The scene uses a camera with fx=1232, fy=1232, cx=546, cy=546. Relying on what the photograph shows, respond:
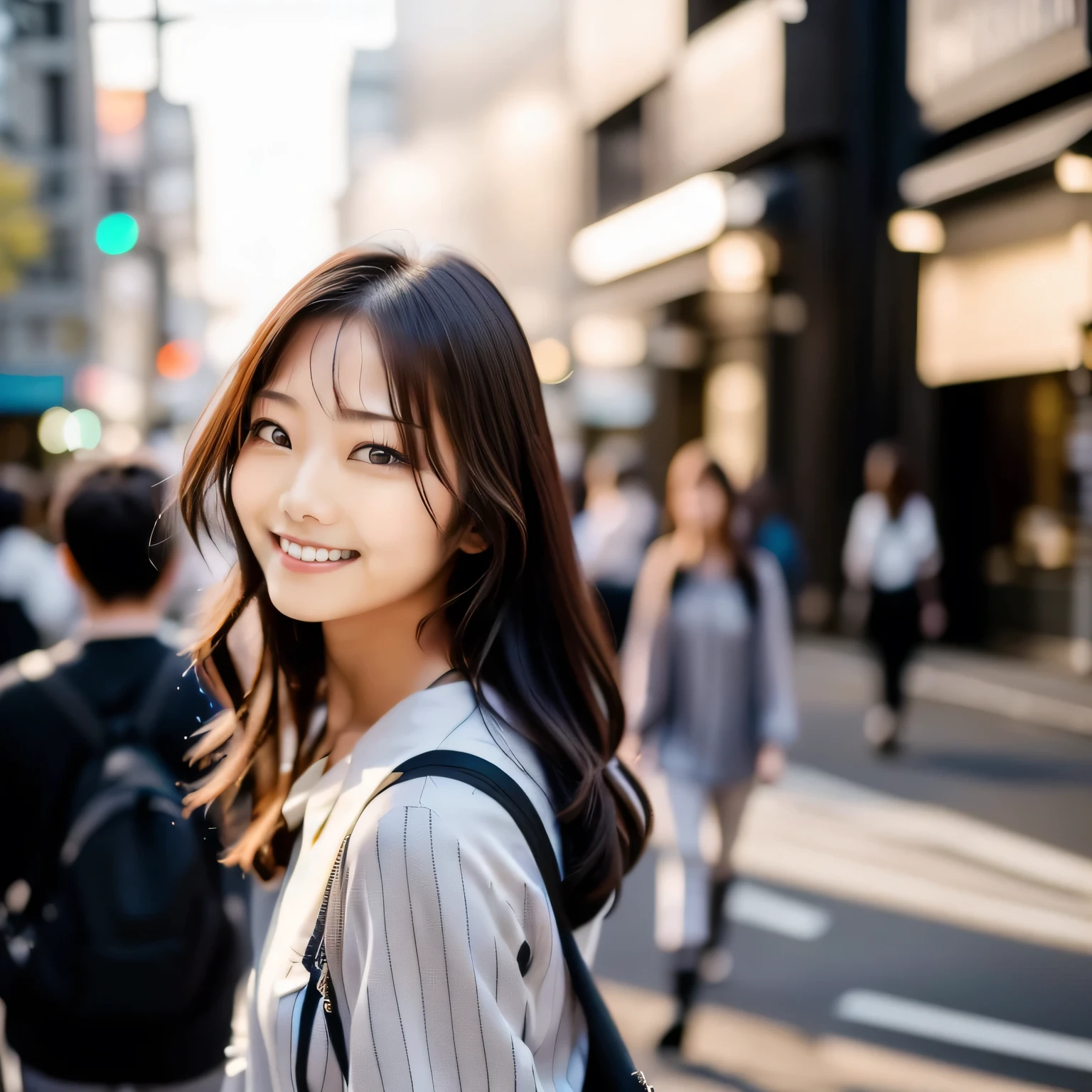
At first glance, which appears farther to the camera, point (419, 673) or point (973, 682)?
point (973, 682)

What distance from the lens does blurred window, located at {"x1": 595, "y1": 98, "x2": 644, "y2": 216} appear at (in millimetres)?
19172

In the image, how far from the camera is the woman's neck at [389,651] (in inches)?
57.9

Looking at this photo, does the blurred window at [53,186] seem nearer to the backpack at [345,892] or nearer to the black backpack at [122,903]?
the black backpack at [122,903]

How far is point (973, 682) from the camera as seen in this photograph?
36.7ft

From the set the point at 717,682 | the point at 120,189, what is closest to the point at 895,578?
the point at 717,682

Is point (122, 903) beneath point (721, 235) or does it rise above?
beneath

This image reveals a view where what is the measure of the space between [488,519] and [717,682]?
11.4 feet

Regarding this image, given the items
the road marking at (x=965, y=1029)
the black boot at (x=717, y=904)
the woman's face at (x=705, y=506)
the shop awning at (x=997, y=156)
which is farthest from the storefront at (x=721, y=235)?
the road marking at (x=965, y=1029)

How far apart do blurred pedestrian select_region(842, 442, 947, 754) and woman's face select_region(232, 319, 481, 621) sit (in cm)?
765

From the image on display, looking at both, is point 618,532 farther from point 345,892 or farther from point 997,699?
point 345,892

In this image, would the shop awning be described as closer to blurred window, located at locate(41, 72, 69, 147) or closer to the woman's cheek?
the woman's cheek

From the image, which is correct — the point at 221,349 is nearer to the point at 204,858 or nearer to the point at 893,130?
the point at 893,130

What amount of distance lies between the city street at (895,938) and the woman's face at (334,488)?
10.0 feet

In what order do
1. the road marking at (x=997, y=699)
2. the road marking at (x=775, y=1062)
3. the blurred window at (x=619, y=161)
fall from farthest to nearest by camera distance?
the blurred window at (x=619, y=161) → the road marking at (x=997, y=699) → the road marking at (x=775, y=1062)
